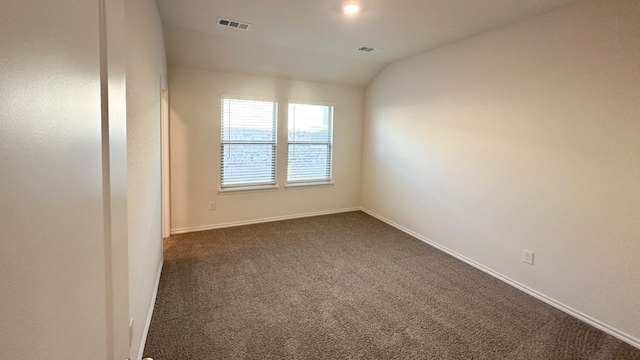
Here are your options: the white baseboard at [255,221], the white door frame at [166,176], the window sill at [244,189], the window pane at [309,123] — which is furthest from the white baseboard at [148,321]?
the window pane at [309,123]

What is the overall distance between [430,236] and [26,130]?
4303mm

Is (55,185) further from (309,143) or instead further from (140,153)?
(309,143)

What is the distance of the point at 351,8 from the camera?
2.78 metres

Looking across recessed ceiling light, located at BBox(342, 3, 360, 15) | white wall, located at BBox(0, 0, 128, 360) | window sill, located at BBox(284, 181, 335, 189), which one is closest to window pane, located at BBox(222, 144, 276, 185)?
window sill, located at BBox(284, 181, 335, 189)

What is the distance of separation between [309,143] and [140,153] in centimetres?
344

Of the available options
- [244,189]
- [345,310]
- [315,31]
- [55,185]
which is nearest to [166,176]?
[244,189]

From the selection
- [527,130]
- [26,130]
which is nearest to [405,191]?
[527,130]

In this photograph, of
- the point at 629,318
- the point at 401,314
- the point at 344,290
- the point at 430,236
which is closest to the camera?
the point at 629,318

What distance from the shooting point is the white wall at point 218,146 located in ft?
13.9

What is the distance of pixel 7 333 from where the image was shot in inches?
14.2

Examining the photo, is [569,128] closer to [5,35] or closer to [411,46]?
[411,46]

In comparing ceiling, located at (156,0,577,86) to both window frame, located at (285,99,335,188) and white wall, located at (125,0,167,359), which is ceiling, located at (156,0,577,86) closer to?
window frame, located at (285,99,335,188)

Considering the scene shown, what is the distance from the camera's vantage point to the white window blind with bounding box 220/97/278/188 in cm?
457

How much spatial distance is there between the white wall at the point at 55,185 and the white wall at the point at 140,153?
106 centimetres
